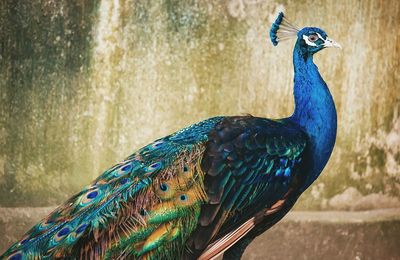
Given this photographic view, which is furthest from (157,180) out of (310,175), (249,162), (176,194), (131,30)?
(131,30)

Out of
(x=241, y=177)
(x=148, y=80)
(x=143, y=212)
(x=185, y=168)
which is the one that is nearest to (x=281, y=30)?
(x=148, y=80)

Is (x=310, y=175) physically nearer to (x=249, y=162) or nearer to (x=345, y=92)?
(x=249, y=162)

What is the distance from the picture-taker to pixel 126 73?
15.2 feet

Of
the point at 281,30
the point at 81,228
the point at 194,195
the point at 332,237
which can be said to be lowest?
the point at 332,237

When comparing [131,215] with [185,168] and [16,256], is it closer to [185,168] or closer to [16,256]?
[185,168]

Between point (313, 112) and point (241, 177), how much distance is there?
2.24 ft

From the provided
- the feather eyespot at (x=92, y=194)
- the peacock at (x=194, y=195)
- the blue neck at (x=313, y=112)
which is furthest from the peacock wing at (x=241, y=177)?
the feather eyespot at (x=92, y=194)

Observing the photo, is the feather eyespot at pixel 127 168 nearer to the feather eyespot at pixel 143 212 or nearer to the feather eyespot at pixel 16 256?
the feather eyespot at pixel 143 212

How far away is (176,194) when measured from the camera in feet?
11.4

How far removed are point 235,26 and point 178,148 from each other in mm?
1270

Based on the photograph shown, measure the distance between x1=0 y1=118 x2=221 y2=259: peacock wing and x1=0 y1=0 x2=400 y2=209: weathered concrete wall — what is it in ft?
3.41

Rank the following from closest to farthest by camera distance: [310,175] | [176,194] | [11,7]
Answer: [176,194] < [310,175] < [11,7]

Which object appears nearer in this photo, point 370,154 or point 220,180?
point 220,180

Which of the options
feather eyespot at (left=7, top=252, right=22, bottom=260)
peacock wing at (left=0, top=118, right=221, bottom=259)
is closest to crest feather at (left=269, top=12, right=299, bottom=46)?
peacock wing at (left=0, top=118, right=221, bottom=259)
